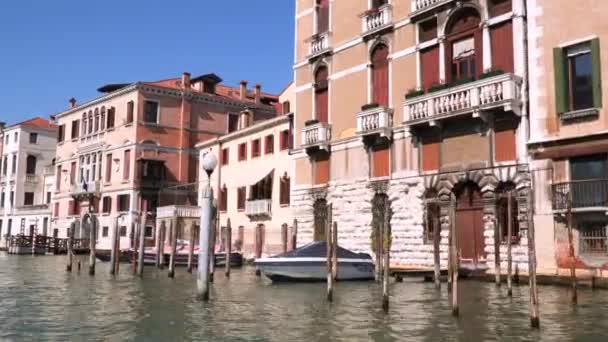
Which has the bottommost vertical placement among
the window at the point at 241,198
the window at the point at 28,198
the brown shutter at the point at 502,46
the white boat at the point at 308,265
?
the white boat at the point at 308,265

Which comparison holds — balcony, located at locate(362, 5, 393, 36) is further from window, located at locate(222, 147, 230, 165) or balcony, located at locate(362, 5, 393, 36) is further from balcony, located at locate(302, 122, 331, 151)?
window, located at locate(222, 147, 230, 165)

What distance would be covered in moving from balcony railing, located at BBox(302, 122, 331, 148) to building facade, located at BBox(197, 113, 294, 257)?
332 centimetres

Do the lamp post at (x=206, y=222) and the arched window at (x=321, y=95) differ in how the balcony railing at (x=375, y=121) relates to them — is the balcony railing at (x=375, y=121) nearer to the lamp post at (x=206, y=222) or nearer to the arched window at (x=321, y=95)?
the arched window at (x=321, y=95)

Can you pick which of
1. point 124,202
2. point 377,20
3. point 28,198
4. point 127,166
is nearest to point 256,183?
point 377,20

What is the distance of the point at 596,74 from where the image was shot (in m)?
14.4

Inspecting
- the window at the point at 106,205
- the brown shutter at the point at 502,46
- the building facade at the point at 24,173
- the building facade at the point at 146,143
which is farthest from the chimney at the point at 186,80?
the brown shutter at the point at 502,46

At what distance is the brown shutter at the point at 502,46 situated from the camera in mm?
16328

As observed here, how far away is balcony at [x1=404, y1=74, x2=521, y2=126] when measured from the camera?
51.6ft

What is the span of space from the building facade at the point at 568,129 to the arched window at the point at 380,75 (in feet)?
17.2

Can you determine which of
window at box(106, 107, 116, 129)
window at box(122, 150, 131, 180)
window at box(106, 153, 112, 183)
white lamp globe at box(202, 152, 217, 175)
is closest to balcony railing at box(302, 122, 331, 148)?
white lamp globe at box(202, 152, 217, 175)

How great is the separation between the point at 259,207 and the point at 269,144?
9.42 feet

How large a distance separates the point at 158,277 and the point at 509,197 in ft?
35.1

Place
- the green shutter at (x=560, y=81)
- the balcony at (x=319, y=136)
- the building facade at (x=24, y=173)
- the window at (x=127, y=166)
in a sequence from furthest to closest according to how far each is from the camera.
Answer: the building facade at (x=24, y=173) < the window at (x=127, y=166) < the balcony at (x=319, y=136) < the green shutter at (x=560, y=81)

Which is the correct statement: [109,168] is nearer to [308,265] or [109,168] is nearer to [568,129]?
[308,265]
